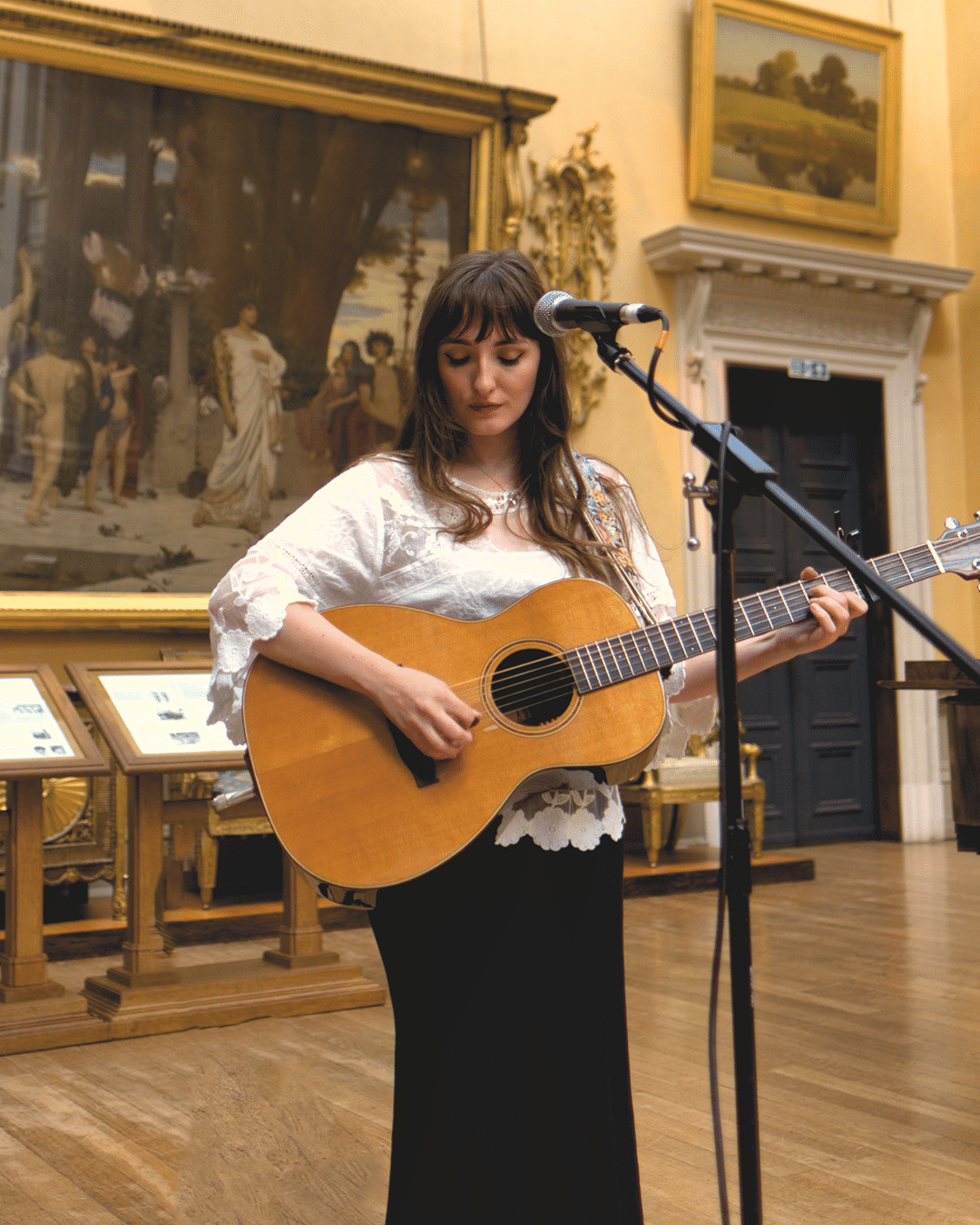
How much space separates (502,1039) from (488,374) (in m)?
0.93

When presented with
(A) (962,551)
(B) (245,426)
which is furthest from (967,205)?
(A) (962,551)

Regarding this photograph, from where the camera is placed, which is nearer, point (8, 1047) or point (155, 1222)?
point (155, 1222)

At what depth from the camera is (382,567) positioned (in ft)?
6.43

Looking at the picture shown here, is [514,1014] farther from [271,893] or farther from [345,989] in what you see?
[271,893]

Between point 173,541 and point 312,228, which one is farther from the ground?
point 312,228

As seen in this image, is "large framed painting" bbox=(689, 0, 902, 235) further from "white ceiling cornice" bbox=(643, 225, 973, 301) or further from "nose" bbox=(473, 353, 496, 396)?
"nose" bbox=(473, 353, 496, 396)

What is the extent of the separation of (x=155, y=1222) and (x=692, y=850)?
5362mm

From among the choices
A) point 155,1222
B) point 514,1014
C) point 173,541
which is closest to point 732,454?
point 514,1014

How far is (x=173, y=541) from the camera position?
6.52 m

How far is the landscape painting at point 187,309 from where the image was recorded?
6.20 meters

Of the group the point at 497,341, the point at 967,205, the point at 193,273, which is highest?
the point at 967,205

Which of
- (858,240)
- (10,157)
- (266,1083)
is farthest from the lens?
(858,240)

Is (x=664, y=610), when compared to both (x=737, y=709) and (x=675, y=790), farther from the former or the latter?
(x=675, y=790)

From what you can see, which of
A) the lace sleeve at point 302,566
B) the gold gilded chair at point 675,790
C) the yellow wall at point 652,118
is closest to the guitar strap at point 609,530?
the lace sleeve at point 302,566
